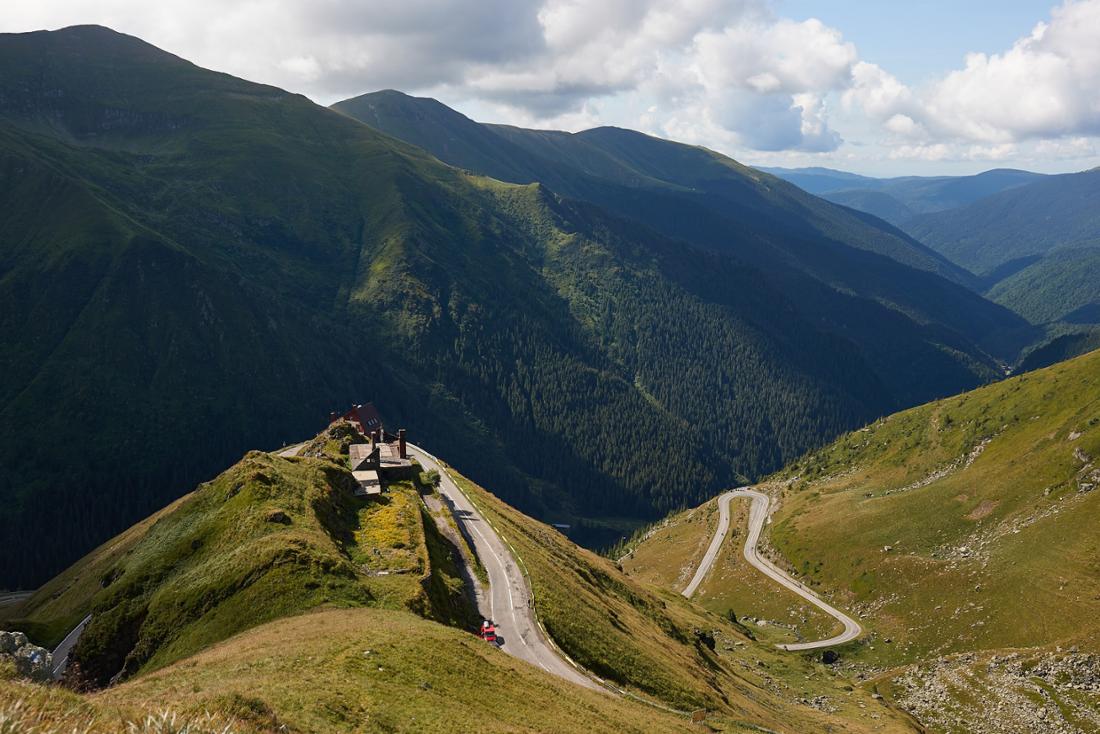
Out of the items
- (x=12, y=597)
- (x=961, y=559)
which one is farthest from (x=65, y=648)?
(x=12, y=597)

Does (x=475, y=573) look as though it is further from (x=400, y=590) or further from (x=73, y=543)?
(x=73, y=543)

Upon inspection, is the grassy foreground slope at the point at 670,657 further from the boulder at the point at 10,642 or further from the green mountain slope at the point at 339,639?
the boulder at the point at 10,642

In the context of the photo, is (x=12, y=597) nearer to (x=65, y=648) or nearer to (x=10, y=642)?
(x=65, y=648)

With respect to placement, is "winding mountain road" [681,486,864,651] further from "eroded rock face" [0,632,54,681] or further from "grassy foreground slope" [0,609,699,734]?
"eroded rock face" [0,632,54,681]

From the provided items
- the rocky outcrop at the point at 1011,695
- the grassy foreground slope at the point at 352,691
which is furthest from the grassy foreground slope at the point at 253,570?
the rocky outcrop at the point at 1011,695

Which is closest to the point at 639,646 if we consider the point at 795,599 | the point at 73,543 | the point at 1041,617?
the point at 1041,617

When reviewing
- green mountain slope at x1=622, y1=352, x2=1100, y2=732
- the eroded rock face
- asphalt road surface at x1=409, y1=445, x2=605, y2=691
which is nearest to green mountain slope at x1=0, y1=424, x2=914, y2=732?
asphalt road surface at x1=409, y1=445, x2=605, y2=691
